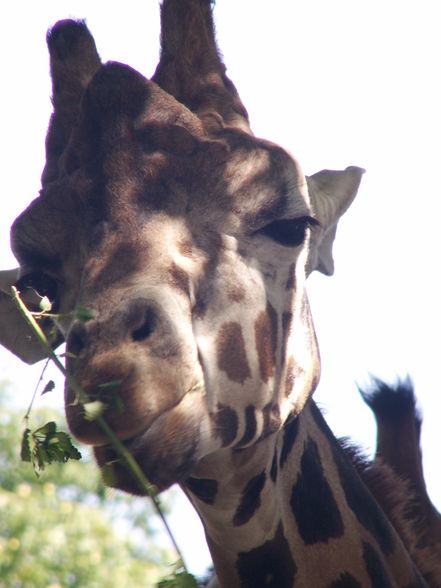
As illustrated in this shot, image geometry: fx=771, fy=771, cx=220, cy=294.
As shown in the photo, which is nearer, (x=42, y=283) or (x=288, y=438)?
(x=42, y=283)

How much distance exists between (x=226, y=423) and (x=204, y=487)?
399 millimetres

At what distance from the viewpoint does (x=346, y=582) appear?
322cm

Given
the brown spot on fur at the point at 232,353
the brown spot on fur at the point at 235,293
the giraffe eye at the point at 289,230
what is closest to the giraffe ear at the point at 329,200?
the giraffe eye at the point at 289,230

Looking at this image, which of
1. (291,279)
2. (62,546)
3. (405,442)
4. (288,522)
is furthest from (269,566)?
(62,546)

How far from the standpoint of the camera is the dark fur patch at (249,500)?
3104 millimetres

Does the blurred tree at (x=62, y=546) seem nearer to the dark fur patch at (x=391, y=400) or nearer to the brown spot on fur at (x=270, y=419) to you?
the dark fur patch at (x=391, y=400)

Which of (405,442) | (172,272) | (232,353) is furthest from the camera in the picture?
(405,442)

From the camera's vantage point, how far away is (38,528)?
29.2 feet

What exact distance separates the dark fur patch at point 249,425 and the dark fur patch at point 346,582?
2.65 feet

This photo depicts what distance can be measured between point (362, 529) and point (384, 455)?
1400mm

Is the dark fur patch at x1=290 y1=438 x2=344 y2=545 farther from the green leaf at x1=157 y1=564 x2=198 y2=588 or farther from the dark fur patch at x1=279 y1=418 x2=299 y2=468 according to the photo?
the green leaf at x1=157 y1=564 x2=198 y2=588

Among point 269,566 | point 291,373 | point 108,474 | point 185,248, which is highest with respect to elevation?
point 185,248

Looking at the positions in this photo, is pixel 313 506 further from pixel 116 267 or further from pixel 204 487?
pixel 116 267

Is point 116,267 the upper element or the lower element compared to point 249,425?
upper
